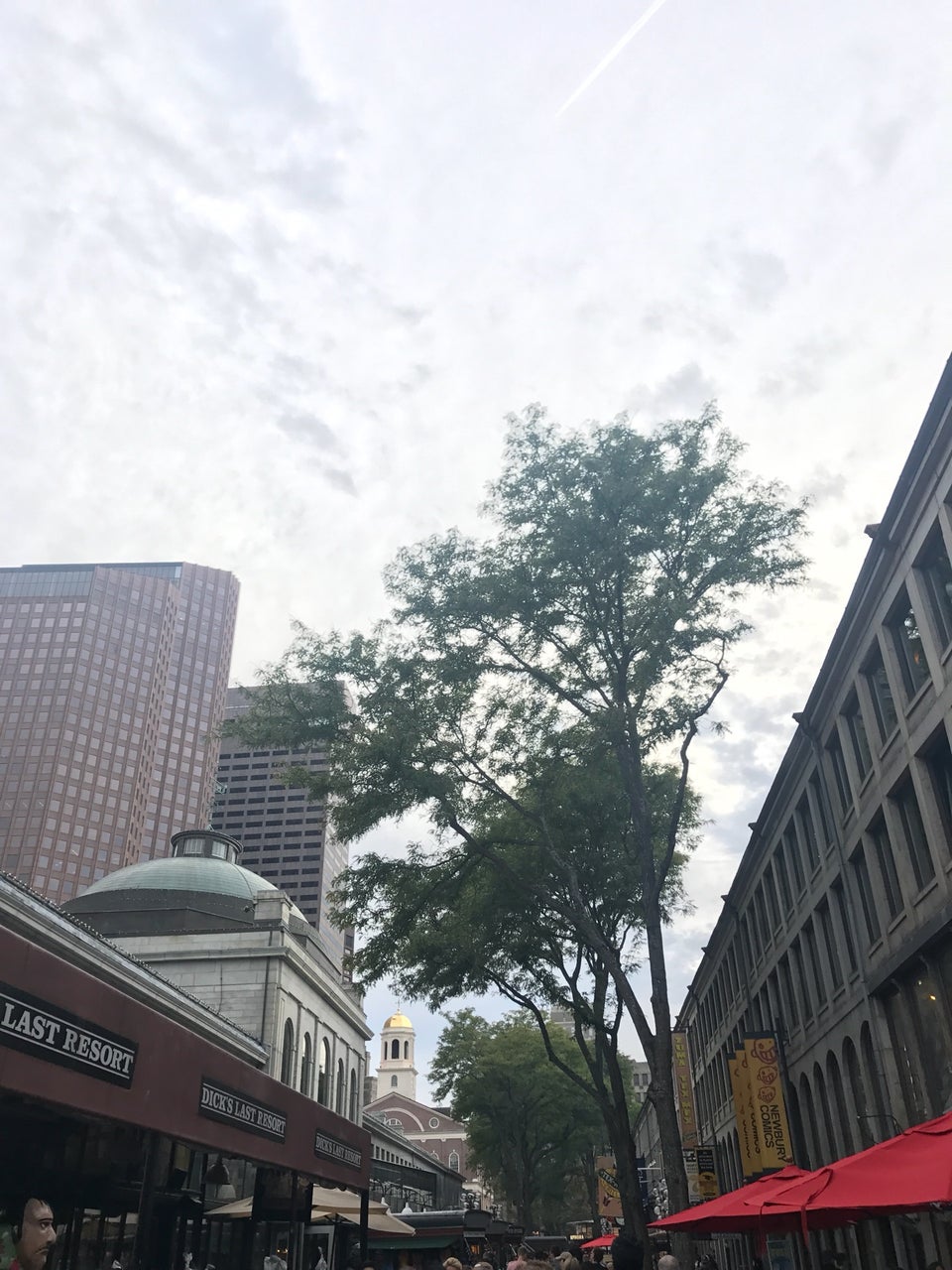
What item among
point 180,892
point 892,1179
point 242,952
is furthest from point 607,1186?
point 892,1179

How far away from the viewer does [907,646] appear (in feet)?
58.0

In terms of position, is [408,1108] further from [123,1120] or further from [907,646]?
[123,1120]

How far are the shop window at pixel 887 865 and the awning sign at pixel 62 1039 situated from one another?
14905 millimetres

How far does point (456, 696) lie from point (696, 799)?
9744 mm

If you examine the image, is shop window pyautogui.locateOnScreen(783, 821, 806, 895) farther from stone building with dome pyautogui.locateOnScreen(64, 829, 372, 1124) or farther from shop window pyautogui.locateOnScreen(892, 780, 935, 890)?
stone building with dome pyautogui.locateOnScreen(64, 829, 372, 1124)

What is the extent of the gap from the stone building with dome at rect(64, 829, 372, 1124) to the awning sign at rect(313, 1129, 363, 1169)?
761 inches

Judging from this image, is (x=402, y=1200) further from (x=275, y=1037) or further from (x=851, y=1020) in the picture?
(x=851, y=1020)

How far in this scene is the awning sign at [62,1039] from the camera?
6.23m

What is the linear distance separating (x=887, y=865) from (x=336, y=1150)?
36.3ft

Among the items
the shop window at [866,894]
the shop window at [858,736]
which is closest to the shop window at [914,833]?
the shop window at [858,736]

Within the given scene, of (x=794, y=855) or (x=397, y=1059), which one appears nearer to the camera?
(x=794, y=855)

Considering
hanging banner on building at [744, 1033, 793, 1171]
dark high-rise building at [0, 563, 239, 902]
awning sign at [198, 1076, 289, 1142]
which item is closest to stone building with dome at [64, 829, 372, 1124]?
hanging banner on building at [744, 1033, 793, 1171]

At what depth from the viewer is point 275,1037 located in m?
39.2

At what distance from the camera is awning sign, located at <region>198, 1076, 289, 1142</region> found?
934 cm
